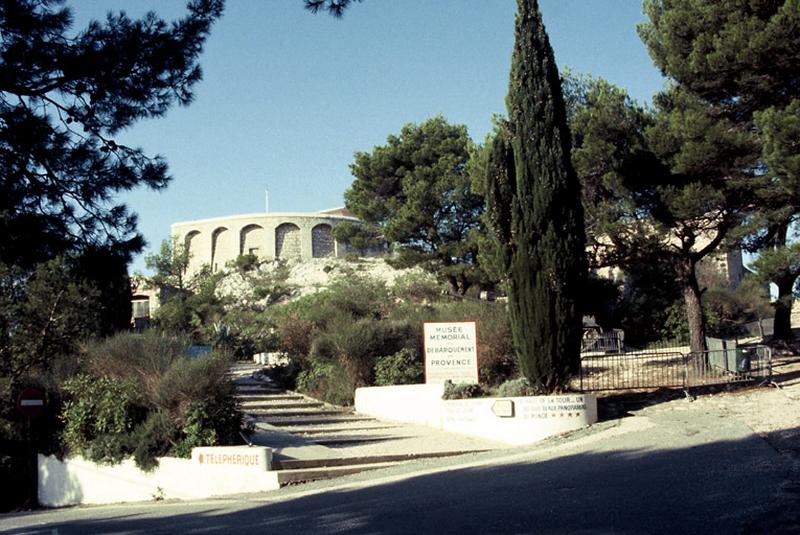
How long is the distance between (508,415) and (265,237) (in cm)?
6958

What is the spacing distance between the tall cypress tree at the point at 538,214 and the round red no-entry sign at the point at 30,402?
9.38m

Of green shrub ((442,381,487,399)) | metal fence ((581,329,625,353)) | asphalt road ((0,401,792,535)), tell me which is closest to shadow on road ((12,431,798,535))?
asphalt road ((0,401,792,535))

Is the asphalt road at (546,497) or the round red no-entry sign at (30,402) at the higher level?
the round red no-entry sign at (30,402)

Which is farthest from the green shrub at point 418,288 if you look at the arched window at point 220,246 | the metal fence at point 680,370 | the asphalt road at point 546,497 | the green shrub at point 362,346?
the arched window at point 220,246

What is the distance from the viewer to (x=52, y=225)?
10039 mm

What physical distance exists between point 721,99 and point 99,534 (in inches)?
647

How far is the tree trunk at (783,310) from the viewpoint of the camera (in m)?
24.6

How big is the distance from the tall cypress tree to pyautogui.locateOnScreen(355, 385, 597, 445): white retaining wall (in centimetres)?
103

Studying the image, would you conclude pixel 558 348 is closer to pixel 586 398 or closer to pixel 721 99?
pixel 586 398

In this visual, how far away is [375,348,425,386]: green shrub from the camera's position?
21.7 meters

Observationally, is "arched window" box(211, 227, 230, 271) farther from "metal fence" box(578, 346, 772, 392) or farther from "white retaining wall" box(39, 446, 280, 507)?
"white retaining wall" box(39, 446, 280, 507)

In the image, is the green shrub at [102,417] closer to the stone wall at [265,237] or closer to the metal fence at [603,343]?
the metal fence at [603,343]

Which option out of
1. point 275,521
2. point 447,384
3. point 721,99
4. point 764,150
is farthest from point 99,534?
point 721,99

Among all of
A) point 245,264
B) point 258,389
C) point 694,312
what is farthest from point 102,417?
point 245,264
